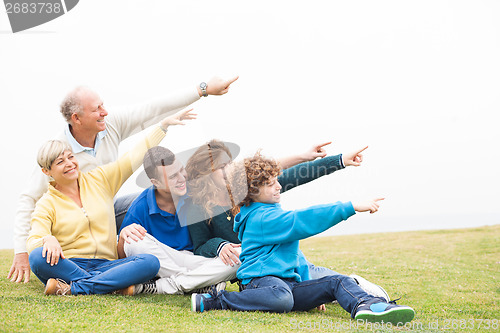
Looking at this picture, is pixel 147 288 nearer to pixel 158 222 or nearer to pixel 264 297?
pixel 158 222

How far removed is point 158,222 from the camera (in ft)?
13.9

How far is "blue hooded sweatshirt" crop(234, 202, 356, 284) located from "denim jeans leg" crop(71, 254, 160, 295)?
715mm

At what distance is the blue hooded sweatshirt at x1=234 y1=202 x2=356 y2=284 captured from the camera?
3.30m

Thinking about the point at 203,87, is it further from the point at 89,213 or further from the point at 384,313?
the point at 384,313

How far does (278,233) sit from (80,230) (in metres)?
1.56

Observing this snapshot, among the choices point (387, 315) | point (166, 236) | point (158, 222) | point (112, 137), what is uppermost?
point (112, 137)

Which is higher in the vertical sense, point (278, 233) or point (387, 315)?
point (278, 233)

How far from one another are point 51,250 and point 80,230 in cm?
36

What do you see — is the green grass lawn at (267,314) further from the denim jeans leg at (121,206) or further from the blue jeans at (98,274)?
the denim jeans leg at (121,206)

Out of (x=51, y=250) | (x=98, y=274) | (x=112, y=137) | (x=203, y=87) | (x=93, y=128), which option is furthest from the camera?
(x=112, y=137)

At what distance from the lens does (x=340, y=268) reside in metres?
6.21

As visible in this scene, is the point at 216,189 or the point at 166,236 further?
the point at 166,236

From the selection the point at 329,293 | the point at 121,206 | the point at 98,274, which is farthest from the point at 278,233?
the point at 121,206

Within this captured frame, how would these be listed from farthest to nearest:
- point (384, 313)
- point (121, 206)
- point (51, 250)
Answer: point (121, 206) < point (51, 250) < point (384, 313)
